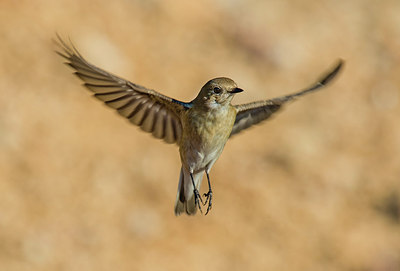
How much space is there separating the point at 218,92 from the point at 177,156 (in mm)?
9493

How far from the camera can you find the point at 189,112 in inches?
189

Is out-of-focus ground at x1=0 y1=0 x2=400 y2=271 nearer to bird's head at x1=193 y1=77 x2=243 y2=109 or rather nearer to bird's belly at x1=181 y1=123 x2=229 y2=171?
bird's belly at x1=181 y1=123 x2=229 y2=171

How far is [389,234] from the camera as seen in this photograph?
1431 cm

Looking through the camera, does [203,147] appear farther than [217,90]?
Yes

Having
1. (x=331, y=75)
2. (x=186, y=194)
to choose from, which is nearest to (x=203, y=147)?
(x=186, y=194)

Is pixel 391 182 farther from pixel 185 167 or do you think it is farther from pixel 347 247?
pixel 185 167

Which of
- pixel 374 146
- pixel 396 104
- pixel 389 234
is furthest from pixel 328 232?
pixel 396 104

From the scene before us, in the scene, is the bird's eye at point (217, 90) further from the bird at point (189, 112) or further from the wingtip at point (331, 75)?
the wingtip at point (331, 75)

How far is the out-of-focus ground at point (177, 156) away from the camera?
489 inches

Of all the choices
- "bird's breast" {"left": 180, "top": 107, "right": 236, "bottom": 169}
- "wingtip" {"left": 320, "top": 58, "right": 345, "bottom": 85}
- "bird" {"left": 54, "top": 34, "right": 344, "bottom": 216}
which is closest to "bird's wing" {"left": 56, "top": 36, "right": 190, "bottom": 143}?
"bird" {"left": 54, "top": 34, "right": 344, "bottom": 216}

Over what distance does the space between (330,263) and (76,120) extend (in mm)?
6253

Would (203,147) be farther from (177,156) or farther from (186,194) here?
(177,156)

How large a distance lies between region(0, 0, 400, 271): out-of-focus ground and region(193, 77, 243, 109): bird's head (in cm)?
823

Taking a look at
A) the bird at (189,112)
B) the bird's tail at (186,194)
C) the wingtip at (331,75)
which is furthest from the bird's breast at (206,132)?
the wingtip at (331,75)
